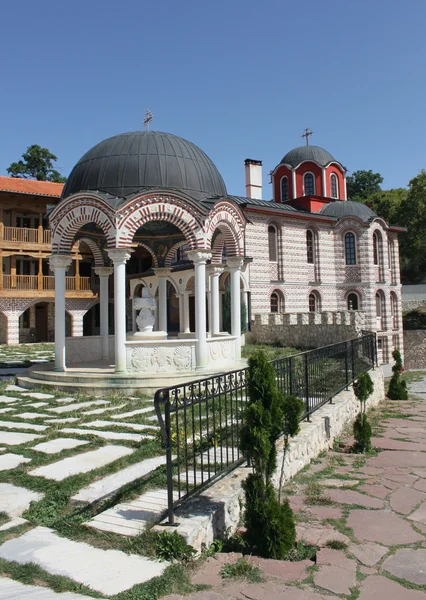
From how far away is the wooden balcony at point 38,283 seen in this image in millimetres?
29531

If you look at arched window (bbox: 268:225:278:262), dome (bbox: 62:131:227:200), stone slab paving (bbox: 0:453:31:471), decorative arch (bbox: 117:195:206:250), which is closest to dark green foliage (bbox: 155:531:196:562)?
stone slab paving (bbox: 0:453:31:471)

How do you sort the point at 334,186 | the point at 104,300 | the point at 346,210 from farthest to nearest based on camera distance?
the point at 334,186, the point at 346,210, the point at 104,300

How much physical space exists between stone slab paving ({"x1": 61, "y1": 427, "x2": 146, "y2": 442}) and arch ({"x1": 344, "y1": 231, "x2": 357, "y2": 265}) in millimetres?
25928

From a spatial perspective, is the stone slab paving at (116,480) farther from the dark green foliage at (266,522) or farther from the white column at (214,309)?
the white column at (214,309)

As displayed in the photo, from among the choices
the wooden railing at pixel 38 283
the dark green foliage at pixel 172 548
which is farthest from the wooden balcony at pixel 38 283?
the dark green foliage at pixel 172 548

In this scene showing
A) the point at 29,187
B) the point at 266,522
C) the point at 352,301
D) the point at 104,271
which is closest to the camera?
the point at 266,522

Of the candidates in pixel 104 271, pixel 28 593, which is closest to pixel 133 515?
pixel 28 593

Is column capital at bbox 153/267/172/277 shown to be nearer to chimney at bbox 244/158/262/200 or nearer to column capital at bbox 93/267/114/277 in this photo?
column capital at bbox 93/267/114/277

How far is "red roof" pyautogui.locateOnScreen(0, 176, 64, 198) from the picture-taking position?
29934 mm

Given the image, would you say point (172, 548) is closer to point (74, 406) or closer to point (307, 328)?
point (74, 406)

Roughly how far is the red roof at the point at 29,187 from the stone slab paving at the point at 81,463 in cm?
2659

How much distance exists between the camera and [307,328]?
23438 mm

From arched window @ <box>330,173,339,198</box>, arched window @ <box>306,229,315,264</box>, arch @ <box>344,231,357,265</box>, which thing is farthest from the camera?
arched window @ <box>330,173,339,198</box>

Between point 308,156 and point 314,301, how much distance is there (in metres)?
10.0
